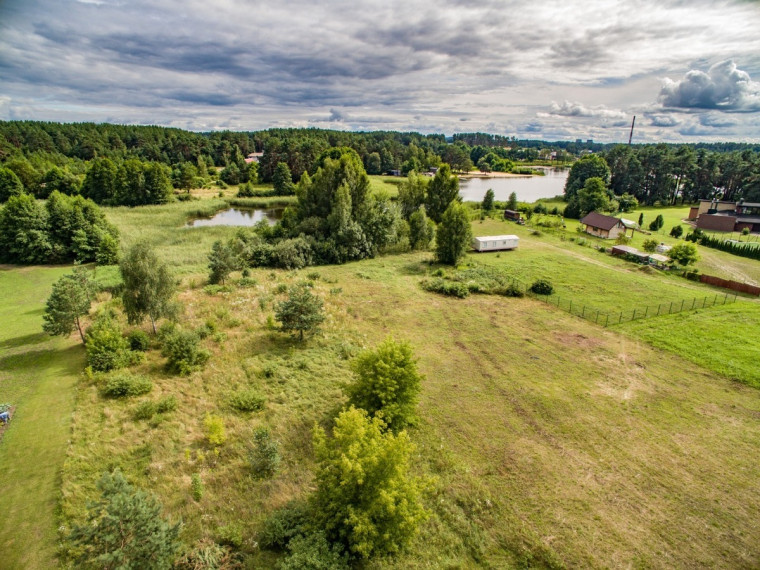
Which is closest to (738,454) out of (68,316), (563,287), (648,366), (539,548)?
(648,366)

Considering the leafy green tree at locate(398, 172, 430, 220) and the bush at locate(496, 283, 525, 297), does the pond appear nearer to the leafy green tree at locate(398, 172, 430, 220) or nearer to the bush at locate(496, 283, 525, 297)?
the leafy green tree at locate(398, 172, 430, 220)

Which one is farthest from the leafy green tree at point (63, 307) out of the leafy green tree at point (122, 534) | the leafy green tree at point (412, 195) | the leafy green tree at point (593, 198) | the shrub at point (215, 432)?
the leafy green tree at point (593, 198)

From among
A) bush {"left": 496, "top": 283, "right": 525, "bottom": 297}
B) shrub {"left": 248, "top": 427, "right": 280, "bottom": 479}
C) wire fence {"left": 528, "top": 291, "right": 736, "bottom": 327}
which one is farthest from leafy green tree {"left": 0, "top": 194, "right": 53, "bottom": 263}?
wire fence {"left": 528, "top": 291, "right": 736, "bottom": 327}

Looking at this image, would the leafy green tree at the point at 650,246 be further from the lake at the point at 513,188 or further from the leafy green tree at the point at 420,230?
the lake at the point at 513,188

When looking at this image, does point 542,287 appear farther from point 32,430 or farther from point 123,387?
point 32,430

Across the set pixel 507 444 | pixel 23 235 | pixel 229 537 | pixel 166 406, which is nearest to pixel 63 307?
pixel 166 406

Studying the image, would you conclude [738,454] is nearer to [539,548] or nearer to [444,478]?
[539,548]
